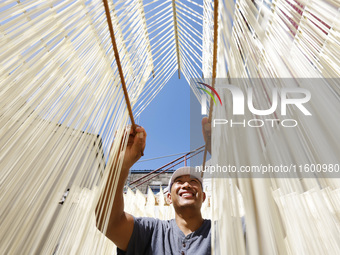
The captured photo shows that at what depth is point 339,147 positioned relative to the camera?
38 centimetres

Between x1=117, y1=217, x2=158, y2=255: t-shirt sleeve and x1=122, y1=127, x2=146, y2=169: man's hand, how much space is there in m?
0.34

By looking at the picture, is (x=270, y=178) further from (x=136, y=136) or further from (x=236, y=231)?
(x=136, y=136)

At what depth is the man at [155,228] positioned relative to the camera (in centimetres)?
107

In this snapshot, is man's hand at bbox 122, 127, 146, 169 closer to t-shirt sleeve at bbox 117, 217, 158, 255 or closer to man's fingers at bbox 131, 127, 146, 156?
man's fingers at bbox 131, 127, 146, 156

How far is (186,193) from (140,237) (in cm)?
37

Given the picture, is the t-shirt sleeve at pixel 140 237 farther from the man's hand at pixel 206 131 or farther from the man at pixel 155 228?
the man's hand at pixel 206 131

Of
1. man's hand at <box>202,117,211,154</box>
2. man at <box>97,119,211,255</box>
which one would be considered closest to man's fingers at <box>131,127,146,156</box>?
man at <box>97,119,211,255</box>

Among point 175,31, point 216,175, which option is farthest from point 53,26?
point 175,31

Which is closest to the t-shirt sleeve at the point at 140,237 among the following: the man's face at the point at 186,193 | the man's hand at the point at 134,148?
the man's face at the point at 186,193

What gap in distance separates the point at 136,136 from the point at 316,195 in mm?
896

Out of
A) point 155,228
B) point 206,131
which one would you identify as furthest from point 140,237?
point 206,131

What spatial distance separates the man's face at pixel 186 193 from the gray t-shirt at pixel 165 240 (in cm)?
12

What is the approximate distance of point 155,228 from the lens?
1219 mm

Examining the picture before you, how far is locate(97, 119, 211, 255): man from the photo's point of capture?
3.51 ft
